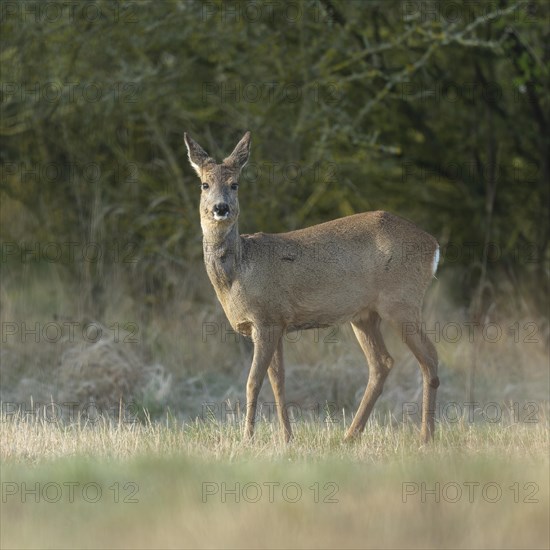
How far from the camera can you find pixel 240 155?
9023 mm

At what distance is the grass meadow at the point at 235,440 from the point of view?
19.8 feet

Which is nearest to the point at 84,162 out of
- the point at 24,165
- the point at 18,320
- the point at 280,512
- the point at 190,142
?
the point at 24,165

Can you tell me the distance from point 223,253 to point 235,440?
1314 mm

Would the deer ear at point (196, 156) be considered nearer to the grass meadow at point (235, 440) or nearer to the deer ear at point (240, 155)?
the deer ear at point (240, 155)

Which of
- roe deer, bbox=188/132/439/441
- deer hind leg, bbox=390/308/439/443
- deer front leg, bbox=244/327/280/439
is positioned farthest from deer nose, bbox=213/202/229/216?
deer hind leg, bbox=390/308/439/443

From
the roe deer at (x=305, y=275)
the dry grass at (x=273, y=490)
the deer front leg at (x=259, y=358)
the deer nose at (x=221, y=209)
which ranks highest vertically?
the deer nose at (x=221, y=209)

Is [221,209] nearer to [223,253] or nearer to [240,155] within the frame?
[223,253]

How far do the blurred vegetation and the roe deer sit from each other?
12.7 ft

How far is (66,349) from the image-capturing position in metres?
13.0

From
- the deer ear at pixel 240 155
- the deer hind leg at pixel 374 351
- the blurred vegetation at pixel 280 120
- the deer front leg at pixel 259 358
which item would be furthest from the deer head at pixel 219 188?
the blurred vegetation at pixel 280 120

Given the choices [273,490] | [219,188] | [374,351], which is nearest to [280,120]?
[374,351]

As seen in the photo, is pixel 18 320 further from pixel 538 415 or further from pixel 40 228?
pixel 538 415

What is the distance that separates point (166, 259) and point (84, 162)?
163 centimetres

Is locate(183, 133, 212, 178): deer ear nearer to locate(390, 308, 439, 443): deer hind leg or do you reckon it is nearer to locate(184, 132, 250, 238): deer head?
locate(184, 132, 250, 238): deer head
